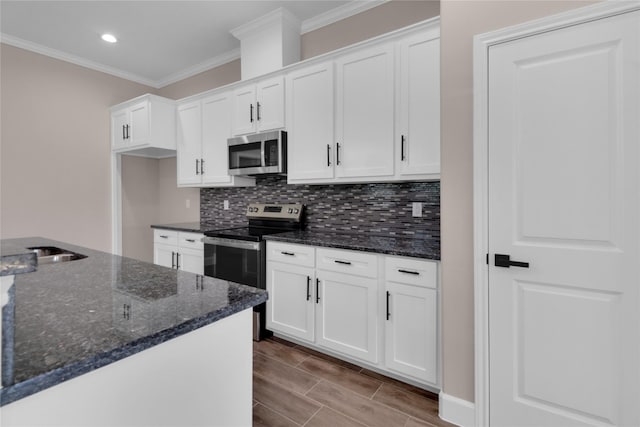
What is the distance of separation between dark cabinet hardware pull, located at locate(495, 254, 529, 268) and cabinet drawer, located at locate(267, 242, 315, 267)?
4.16ft

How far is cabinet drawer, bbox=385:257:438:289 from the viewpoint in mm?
1936

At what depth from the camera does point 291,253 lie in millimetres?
2559

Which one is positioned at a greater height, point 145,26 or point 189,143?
point 145,26

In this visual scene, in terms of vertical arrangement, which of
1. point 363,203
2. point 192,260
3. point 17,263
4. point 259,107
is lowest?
point 192,260

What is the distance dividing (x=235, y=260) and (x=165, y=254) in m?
1.39

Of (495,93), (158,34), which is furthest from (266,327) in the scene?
(158,34)

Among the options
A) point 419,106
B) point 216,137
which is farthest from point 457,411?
point 216,137

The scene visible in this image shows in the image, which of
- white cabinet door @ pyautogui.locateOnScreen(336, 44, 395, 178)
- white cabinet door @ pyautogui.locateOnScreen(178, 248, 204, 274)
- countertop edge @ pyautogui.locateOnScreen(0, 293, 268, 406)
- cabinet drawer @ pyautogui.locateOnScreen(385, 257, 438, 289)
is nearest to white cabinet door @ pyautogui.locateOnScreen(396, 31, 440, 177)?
white cabinet door @ pyautogui.locateOnScreen(336, 44, 395, 178)

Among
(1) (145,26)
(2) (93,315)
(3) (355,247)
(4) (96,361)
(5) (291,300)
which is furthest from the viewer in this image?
(1) (145,26)

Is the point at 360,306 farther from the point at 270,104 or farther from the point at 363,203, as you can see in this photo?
the point at 270,104

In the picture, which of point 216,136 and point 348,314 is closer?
point 348,314

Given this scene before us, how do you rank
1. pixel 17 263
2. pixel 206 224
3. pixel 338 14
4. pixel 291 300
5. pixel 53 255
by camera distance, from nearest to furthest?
pixel 17 263 → pixel 53 255 → pixel 291 300 → pixel 338 14 → pixel 206 224

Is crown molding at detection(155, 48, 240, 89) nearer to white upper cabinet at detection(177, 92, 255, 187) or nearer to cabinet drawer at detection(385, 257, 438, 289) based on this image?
white upper cabinet at detection(177, 92, 255, 187)

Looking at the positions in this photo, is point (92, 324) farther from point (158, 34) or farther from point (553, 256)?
point (158, 34)
